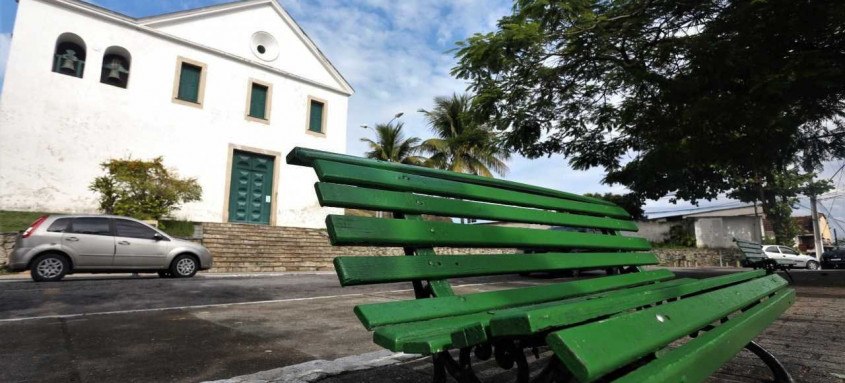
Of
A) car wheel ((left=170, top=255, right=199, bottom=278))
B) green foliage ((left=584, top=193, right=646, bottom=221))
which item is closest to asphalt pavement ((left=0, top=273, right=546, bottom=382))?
car wheel ((left=170, top=255, right=199, bottom=278))

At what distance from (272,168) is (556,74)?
472 inches

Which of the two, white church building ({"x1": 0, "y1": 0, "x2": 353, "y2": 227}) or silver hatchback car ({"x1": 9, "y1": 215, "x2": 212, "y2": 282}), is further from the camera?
white church building ({"x1": 0, "y1": 0, "x2": 353, "y2": 227})

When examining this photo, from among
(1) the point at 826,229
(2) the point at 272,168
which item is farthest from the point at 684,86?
(1) the point at 826,229

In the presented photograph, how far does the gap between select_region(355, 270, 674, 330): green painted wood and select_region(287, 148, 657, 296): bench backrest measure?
8 cm

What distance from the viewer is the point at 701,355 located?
105 cm

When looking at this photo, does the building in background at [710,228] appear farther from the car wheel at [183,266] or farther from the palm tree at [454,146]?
the car wheel at [183,266]

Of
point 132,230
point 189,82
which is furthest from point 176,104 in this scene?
point 132,230

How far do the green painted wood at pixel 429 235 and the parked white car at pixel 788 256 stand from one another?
26.8m

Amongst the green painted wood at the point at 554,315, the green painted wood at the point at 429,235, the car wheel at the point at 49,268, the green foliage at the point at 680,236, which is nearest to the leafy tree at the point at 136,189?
the car wheel at the point at 49,268

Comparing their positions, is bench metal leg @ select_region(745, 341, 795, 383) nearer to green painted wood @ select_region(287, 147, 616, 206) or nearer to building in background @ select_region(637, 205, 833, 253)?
green painted wood @ select_region(287, 147, 616, 206)

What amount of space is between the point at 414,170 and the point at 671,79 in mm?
7328

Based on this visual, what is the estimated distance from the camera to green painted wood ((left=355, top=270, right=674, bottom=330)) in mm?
1274

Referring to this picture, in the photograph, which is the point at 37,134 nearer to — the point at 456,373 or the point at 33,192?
the point at 33,192

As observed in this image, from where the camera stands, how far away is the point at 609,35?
24.4ft
